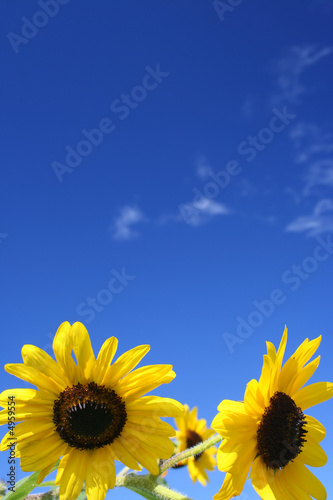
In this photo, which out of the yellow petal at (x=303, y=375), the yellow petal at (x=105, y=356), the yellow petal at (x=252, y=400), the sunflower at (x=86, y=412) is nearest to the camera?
the yellow petal at (x=252, y=400)

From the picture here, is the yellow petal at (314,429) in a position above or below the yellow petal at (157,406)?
above

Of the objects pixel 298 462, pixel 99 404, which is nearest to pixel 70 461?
pixel 99 404

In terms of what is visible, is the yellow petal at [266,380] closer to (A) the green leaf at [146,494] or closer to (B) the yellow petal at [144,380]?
(B) the yellow petal at [144,380]

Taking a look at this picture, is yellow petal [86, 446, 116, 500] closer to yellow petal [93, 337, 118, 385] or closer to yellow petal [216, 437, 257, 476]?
yellow petal [93, 337, 118, 385]

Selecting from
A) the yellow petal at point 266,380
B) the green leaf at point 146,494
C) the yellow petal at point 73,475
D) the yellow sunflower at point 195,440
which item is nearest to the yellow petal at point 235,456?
the yellow petal at point 266,380

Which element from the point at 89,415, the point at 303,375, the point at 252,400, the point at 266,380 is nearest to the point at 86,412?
the point at 89,415

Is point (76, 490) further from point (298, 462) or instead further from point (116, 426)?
point (298, 462)

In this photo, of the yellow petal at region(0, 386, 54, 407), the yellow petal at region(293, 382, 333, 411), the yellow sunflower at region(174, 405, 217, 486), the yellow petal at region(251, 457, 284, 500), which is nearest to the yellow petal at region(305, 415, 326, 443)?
the yellow petal at region(293, 382, 333, 411)

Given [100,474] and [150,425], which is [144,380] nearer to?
[150,425]
